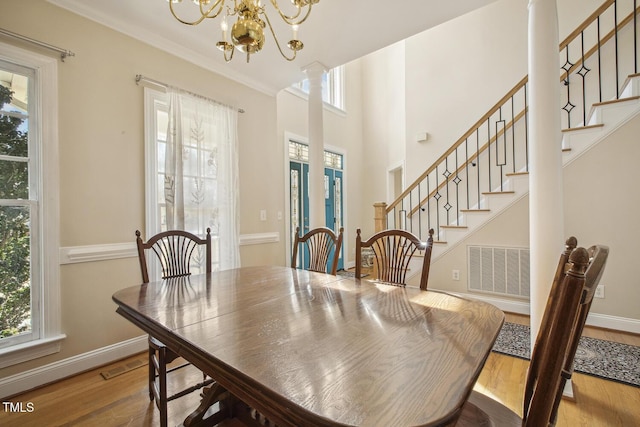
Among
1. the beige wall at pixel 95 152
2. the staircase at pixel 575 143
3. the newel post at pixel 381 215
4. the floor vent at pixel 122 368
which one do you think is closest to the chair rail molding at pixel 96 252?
the beige wall at pixel 95 152

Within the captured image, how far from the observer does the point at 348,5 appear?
2131mm

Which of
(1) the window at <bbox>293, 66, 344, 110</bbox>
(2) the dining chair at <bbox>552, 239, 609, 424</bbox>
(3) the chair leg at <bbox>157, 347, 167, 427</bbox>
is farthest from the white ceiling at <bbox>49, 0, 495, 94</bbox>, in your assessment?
(1) the window at <bbox>293, 66, 344, 110</bbox>

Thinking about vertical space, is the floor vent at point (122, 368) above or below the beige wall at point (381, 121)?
below

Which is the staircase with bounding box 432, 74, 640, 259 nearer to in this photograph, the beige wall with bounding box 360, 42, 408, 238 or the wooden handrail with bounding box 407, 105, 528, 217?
the wooden handrail with bounding box 407, 105, 528, 217

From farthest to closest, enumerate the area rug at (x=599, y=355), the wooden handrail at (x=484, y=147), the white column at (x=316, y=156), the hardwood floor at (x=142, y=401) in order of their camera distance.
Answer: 1. the wooden handrail at (x=484, y=147)
2. the white column at (x=316, y=156)
3. the area rug at (x=599, y=355)
4. the hardwood floor at (x=142, y=401)

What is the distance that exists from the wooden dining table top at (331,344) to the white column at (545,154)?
85 cm

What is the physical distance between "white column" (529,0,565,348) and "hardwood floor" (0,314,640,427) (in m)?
0.46

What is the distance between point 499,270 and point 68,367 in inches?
157

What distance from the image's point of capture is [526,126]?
3613 millimetres

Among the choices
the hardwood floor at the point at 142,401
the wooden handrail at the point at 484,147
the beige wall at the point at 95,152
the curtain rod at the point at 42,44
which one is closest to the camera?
the hardwood floor at the point at 142,401

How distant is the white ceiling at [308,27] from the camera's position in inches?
84.4

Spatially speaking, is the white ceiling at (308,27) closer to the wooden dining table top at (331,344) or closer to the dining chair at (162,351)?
the dining chair at (162,351)

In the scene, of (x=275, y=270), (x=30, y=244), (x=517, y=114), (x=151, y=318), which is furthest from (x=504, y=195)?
(x=30, y=244)

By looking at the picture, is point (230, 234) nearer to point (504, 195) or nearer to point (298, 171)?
point (298, 171)
